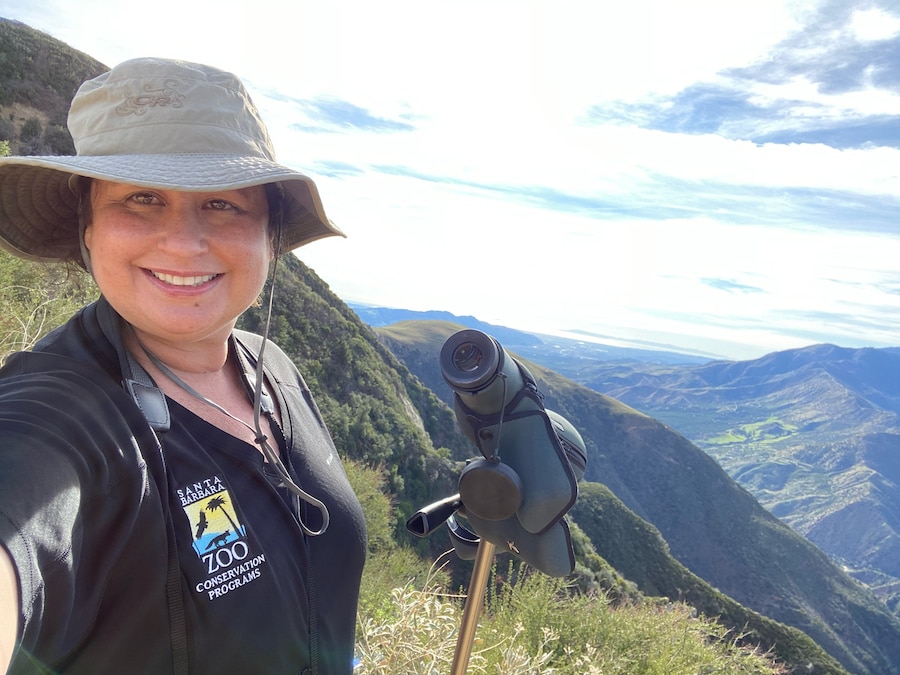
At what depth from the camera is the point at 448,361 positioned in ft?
5.90

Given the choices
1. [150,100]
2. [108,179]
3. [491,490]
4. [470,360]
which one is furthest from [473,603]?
[150,100]

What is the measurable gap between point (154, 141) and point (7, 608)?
0.99 metres

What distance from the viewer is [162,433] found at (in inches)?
49.3

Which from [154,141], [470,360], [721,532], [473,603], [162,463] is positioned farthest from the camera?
[721,532]

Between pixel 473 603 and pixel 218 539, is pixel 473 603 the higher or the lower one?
the lower one

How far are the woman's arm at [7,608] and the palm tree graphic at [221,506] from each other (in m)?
0.36

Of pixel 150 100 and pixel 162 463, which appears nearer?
pixel 162 463

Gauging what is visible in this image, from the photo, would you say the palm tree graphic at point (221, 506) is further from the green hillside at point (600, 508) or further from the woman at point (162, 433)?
the green hillside at point (600, 508)

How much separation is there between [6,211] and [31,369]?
0.65 metres

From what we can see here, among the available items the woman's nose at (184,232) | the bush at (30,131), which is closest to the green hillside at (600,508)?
the woman's nose at (184,232)

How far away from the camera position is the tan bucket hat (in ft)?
4.29

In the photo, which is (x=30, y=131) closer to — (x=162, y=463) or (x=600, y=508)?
(x=162, y=463)

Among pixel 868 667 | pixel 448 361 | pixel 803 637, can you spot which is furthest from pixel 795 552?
pixel 448 361

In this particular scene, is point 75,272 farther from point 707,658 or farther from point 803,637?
point 803,637
